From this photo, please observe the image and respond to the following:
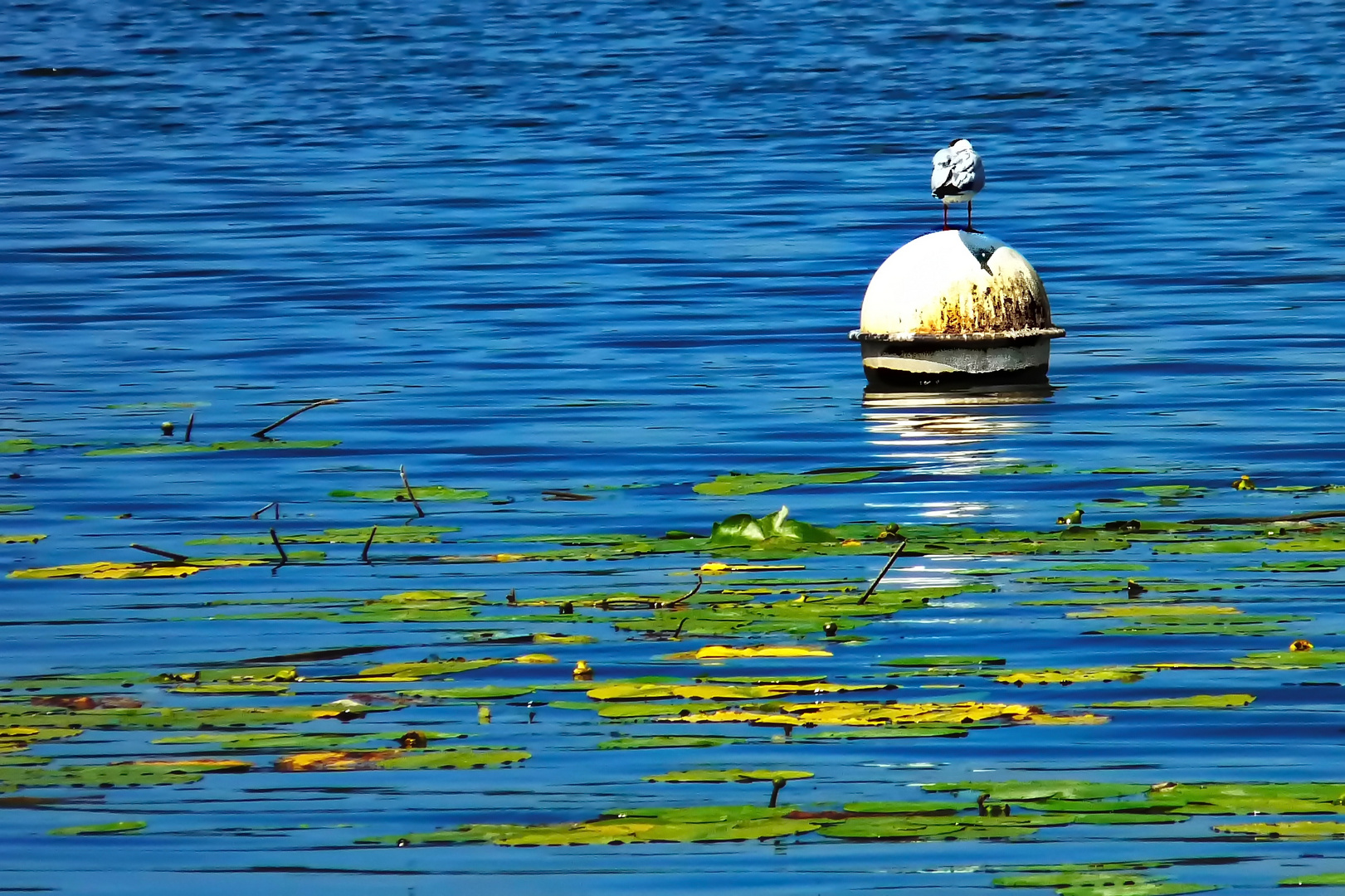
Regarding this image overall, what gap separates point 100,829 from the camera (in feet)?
23.8

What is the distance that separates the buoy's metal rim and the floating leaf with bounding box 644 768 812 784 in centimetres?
859

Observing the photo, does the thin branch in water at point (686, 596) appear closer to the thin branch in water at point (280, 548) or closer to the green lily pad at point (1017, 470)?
the thin branch in water at point (280, 548)

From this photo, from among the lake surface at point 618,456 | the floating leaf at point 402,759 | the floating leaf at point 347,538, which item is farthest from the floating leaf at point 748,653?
the floating leaf at point 347,538

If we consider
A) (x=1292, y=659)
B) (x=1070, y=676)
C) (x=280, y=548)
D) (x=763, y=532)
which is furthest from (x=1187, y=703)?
(x=280, y=548)

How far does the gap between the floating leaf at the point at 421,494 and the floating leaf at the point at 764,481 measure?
1092mm

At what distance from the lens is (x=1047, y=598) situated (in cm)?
1013

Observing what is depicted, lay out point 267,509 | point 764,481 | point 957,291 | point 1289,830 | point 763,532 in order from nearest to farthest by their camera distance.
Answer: point 1289,830 < point 763,532 < point 267,509 < point 764,481 < point 957,291

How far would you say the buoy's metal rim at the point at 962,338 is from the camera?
16.0 metres

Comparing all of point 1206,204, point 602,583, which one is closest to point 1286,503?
point 602,583

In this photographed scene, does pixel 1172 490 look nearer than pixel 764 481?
Yes

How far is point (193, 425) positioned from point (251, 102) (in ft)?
112

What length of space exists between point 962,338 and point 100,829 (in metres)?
9.52

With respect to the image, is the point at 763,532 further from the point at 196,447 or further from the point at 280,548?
the point at 196,447

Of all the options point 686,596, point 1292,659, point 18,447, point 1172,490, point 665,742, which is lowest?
point 18,447
